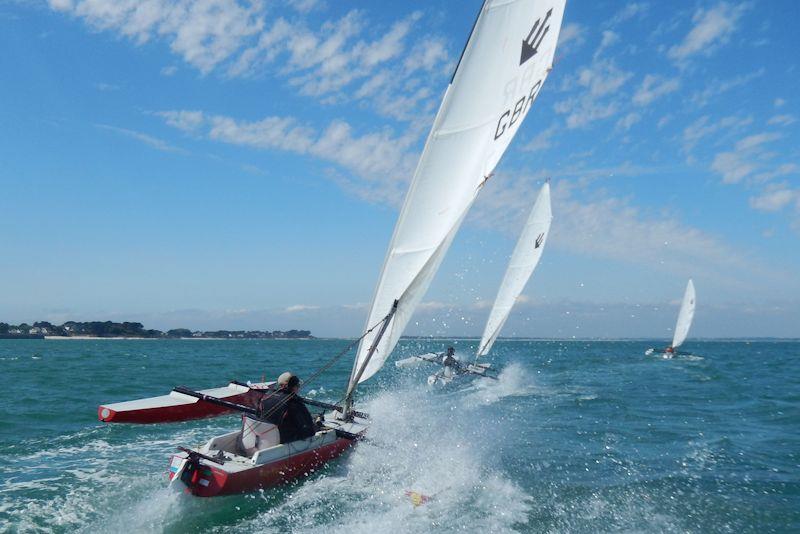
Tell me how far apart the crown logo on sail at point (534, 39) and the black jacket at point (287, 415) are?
729 cm

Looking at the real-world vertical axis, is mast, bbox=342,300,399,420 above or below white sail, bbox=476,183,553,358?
below

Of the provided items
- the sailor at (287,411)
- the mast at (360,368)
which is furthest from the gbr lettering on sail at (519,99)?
the sailor at (287,411)

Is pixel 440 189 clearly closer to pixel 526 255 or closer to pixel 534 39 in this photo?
pixel 534 39

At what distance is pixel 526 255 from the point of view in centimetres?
2623

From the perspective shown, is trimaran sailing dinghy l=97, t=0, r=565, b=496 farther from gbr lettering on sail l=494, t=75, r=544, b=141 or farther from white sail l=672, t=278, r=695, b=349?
white sail l=672, t=278, r=695, b=349

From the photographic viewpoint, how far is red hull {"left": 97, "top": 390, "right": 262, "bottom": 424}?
10883 mm

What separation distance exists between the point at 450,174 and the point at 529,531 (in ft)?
19.3

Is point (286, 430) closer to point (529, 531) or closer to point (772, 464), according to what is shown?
point (529, 531)

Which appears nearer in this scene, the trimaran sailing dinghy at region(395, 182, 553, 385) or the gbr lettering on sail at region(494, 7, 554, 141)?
the gbr lettering on sail at region(494, 7, 554, 141)

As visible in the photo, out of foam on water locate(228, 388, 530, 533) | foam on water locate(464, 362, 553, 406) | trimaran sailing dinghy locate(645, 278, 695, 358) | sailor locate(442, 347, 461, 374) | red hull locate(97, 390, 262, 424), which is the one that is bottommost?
foam on water locate(228, 388, 530, 533)

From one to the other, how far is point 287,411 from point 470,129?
19.9ft

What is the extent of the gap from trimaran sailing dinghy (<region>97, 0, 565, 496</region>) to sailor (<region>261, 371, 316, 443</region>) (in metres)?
0.14

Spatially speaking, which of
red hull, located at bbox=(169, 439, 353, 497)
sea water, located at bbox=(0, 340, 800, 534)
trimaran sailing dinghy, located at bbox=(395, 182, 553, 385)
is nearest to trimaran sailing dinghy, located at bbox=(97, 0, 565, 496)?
red hull, located at bbox=(169, 439, 353, 497)

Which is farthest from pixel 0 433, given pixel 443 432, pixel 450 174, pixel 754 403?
pixel 754 403
